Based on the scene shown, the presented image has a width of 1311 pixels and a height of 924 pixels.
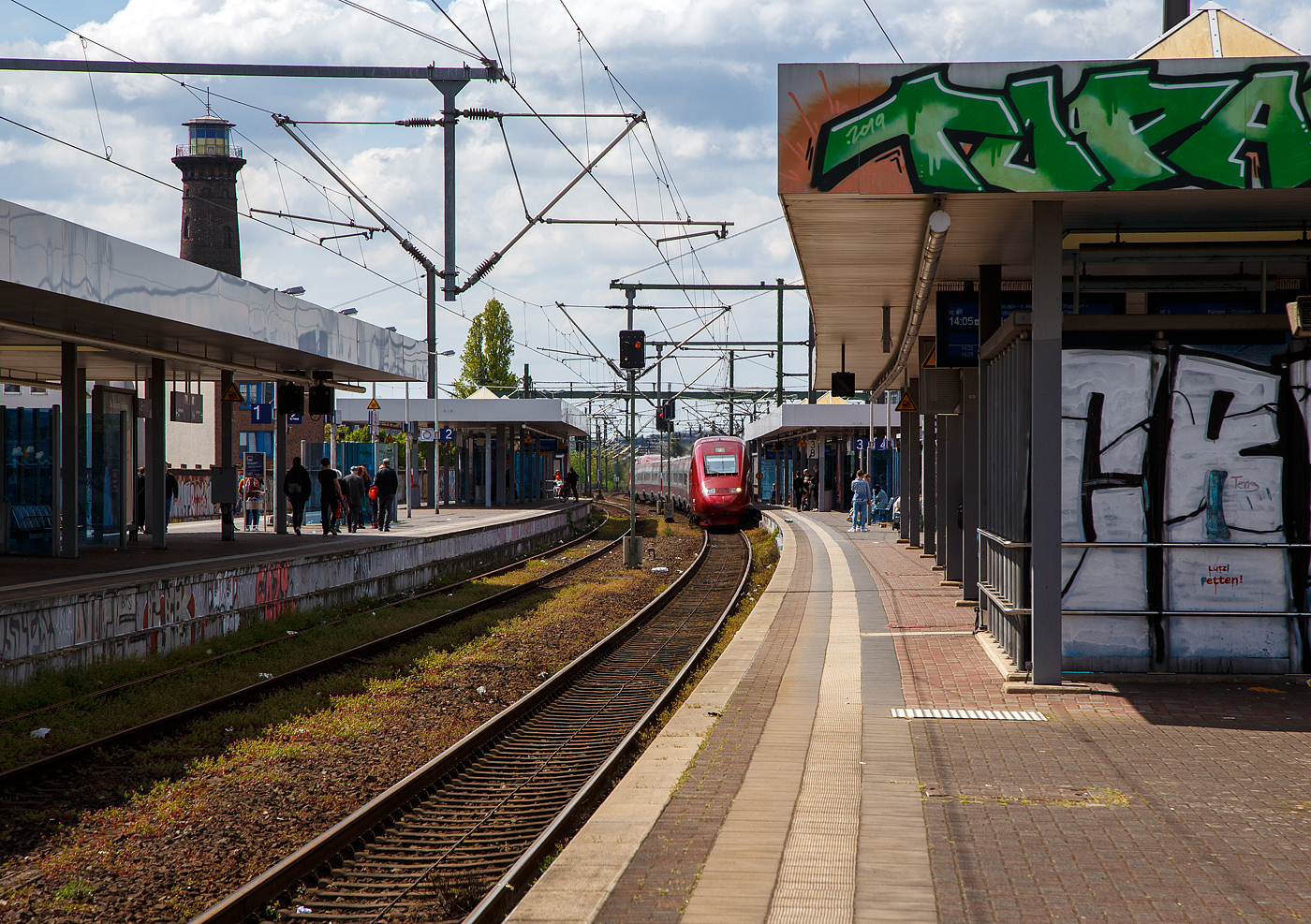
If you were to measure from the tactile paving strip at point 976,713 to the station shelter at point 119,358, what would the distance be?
9.32m

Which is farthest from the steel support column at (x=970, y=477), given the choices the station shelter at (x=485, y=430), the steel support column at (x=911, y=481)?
the station shelter at (x=485, y=430)

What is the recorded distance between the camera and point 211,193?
83.2m

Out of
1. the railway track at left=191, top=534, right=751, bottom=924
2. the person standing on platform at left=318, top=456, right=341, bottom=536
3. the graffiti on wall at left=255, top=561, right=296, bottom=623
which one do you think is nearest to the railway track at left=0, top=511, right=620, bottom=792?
the graffiti on wall at left=255, top=561, right=296, bottom=623

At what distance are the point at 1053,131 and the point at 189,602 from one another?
10.2m

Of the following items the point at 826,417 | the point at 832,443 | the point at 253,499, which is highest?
the point at 826,417

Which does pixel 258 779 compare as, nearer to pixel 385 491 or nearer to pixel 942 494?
pixel 942 494

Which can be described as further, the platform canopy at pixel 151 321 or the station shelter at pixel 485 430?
the station shelter at pixel 485 430

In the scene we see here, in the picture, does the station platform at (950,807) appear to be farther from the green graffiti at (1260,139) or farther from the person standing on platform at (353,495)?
the person standing on platform at (353,495)

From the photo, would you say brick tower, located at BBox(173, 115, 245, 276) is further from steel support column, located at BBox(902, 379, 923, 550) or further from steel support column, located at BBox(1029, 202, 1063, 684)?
steel support column, located at BBox(1029, 202, 1063, 684)

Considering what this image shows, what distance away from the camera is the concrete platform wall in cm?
1063

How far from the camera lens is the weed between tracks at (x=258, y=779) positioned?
5648 millimetres

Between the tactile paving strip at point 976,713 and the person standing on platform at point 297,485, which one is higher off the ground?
the person standing on platform at point 297,485

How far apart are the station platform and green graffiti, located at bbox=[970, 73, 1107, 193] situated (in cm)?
378

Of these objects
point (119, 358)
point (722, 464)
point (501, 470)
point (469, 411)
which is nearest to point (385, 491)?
point (119, 358)
